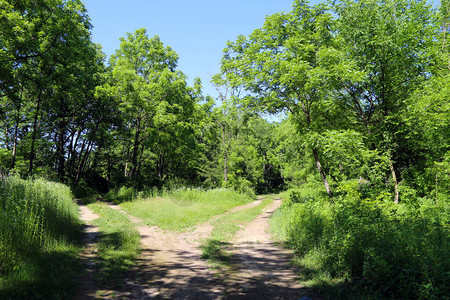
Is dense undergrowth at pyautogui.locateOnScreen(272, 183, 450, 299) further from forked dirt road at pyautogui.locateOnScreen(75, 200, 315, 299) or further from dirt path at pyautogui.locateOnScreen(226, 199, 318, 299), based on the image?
forked dirt road at pyautogui.locateOnScreen(75, 200, 315, 299)

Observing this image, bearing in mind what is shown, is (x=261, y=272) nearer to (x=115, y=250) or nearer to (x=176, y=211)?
(x=115, y=250)

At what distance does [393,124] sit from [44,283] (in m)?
15.8

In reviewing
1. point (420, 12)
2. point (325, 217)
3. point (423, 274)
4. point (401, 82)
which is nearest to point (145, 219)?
point (325, 217)

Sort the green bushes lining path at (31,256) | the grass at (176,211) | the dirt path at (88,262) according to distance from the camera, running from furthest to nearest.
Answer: the grass at (176,211) < the dirt path at (88,262) < the green bushes lining path at (31,256)

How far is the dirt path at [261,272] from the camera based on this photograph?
477 cm

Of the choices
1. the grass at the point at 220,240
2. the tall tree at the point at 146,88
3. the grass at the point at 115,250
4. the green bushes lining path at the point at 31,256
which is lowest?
the grass at the point at 220,240

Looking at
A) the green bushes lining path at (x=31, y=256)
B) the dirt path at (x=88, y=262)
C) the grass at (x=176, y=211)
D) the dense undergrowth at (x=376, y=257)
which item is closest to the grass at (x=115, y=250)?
the dirt path at (x=88, y=262)

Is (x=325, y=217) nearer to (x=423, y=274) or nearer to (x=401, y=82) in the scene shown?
(x=423, y=274)

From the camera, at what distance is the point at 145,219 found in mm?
12188

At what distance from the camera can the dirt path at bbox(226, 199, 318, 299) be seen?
477cm

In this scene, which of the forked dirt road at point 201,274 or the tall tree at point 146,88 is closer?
the forked dirt road at point 201,274

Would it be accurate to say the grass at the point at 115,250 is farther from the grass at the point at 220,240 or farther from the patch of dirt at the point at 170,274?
the grass at the point at 220,240

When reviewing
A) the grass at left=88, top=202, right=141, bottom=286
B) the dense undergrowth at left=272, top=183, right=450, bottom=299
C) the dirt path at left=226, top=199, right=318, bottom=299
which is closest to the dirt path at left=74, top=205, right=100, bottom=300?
the grass at left=88, top=202, right=141, bottom=286

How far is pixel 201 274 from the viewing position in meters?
5.76
